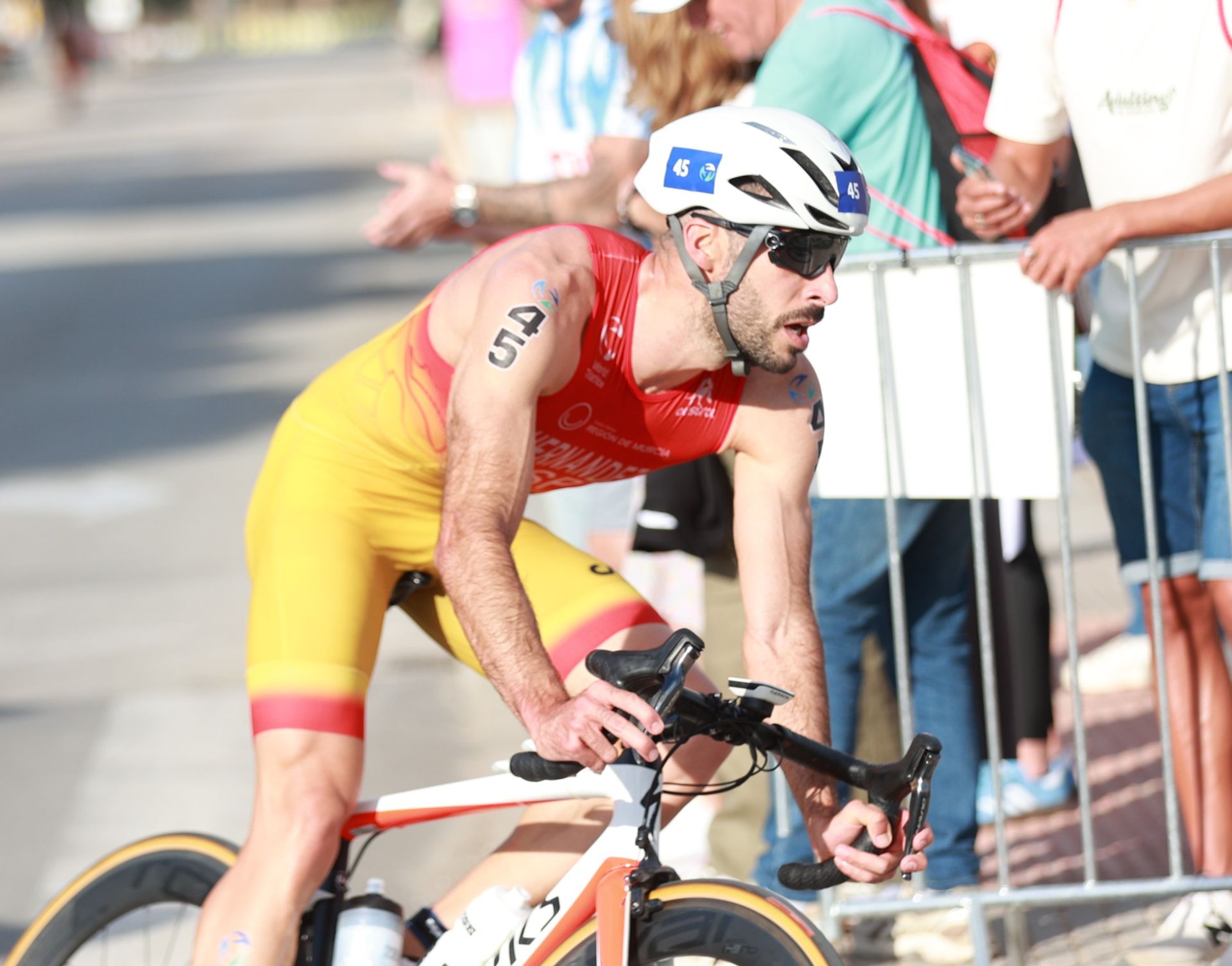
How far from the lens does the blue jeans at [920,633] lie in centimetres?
427

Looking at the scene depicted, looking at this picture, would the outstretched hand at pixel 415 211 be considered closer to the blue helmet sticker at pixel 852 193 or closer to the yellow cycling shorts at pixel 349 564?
the yellow cycling shorts at pixel 349 564

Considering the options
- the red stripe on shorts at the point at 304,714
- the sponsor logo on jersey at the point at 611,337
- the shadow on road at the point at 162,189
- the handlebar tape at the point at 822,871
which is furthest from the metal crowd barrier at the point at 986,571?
the shadow on road at the point at 162,189

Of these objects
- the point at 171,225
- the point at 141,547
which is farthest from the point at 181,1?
the point at 141,547

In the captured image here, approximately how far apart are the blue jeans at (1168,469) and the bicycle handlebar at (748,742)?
1.48 m

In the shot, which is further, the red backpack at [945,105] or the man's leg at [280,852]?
the red backpack at [945,105]

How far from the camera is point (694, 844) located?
498 cm

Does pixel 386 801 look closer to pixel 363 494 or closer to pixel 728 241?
pixel 363 494

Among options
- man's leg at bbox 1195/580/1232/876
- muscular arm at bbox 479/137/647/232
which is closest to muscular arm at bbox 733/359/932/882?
man's leg at bbox 1195/580/1232/876

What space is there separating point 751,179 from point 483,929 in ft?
4.39

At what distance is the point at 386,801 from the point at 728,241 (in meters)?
1.16

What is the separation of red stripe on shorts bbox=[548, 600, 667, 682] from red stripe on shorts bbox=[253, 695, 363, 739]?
41 centimetres

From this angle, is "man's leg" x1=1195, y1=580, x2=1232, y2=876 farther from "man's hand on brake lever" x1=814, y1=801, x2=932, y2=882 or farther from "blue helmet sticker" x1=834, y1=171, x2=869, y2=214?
"blue helmet sticker" x1=834, y1=171, x2=869, y2=214

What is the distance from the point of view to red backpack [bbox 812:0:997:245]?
4223 millimetres

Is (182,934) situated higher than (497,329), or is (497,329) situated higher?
(497,329)
